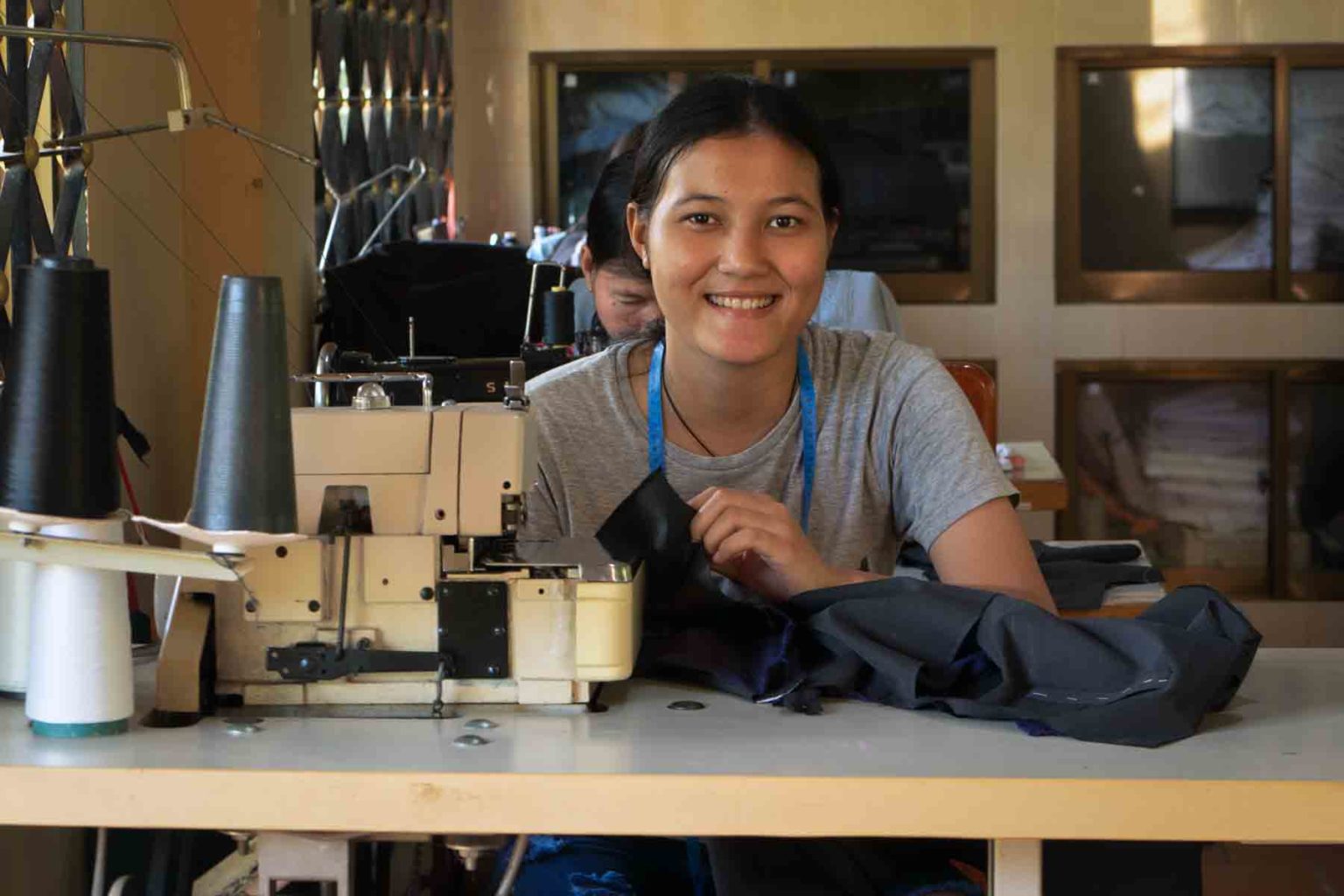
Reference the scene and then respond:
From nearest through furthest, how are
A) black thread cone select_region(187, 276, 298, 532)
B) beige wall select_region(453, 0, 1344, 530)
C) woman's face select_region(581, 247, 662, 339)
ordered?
black thread cone select_region(187, 276, 298, 532) < woman's face select_region(581, 247, 662, 339) < beige wall select_region(453, 0, 1344, 530)

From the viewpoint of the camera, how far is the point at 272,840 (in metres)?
1.45

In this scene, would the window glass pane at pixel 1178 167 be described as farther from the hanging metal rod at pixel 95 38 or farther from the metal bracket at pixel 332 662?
the metal bracket at pixel 332 662

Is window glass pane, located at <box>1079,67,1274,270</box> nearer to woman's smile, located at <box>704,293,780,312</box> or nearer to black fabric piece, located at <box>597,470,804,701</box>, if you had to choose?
woman's smile, located at <box>704,293,780,312</box>

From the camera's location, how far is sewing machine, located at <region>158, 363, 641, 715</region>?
1.63 meters

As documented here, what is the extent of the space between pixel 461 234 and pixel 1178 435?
227cm

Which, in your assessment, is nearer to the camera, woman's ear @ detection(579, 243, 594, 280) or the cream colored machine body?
the cream colored machine body

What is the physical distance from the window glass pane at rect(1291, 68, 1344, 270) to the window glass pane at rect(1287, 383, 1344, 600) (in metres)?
0.41

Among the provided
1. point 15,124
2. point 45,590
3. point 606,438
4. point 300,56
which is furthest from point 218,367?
point 300,56

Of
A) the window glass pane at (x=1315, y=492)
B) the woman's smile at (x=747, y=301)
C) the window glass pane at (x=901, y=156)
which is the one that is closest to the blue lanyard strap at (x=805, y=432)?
the woman's smile at (x=747, y=301)

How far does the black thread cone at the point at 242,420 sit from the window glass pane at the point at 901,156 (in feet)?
14.0

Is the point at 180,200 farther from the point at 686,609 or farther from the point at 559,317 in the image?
the point at 686,609

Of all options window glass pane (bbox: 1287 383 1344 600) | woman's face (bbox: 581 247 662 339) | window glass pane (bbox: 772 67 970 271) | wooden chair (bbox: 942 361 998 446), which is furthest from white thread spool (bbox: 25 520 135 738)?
window glass pane (bbox: 1287 383 1344 600)

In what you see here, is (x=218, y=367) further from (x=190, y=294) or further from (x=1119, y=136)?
(x=1119, y=136)

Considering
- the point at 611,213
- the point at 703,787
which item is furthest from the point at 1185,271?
the point at 703,787
